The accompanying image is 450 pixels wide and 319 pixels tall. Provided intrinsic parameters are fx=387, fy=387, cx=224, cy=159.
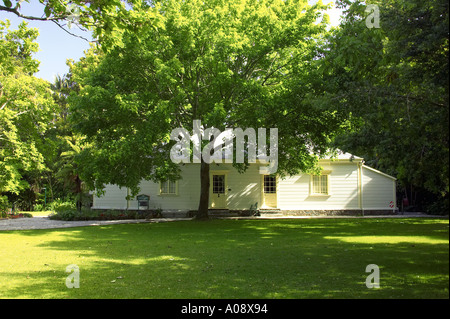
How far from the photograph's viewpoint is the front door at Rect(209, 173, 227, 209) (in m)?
25.2

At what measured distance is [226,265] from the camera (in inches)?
328

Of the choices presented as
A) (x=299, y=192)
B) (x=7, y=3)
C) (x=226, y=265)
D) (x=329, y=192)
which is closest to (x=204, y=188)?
(x=299, y=192)

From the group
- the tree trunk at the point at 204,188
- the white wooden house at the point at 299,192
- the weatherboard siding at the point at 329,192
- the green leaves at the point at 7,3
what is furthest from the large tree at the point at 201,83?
the green leaves at the point at 7,3

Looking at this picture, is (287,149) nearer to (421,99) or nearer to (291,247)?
(291,247)

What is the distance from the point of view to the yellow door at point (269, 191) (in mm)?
25328

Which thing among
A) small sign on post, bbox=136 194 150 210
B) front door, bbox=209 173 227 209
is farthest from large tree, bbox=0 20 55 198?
front door, bbox=209 173 227 209

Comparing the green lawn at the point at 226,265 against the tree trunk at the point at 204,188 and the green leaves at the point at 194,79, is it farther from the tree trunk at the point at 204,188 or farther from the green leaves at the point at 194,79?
the tree trunk at the point at 204,188

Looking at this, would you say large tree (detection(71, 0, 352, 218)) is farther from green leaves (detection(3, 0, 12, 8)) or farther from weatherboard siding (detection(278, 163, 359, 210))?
green leaves (detection(3, 0, 12, 8))

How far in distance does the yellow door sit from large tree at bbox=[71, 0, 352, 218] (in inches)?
266

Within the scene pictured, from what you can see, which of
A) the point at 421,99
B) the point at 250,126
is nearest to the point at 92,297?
the point at 421,99

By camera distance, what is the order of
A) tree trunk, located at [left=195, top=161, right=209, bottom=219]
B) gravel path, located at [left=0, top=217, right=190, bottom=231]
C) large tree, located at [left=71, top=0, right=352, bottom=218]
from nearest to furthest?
large tree, located at [left=71, top=0, right=352, bottom=218]
gravel path, located at [left=0, top=217, right=190, bottom=231]
tree trunk, located at [left=195, top=161, right=209, bottom=219]

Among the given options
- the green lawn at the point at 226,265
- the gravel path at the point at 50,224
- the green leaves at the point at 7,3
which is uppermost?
the green leaves at the point at 7,3

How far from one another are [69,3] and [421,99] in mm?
6838

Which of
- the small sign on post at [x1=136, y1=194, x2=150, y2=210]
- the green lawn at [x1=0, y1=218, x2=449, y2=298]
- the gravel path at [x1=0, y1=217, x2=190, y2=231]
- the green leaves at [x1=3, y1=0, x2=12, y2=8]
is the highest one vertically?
the green leaves at [x1=3, y1=0, x2=12, y2=8]
